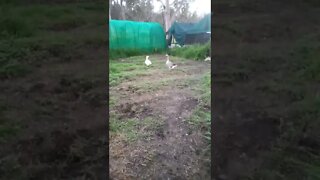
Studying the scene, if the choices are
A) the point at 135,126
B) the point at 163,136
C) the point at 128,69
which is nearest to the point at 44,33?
the point at 128,69

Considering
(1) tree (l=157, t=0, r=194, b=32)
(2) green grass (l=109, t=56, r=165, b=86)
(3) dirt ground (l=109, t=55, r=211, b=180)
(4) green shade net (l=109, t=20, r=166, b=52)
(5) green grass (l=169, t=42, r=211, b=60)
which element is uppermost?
(1) tree (l=157, t=0, r=194, b=32)

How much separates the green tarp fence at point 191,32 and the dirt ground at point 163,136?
0.20 m

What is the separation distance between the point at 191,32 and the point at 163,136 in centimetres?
87

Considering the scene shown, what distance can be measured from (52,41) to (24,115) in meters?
0.49

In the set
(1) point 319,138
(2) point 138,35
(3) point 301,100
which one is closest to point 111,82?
(2) point 138,35

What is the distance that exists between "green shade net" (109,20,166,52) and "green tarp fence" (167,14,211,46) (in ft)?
0.33

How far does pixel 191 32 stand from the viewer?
2750 millimetres

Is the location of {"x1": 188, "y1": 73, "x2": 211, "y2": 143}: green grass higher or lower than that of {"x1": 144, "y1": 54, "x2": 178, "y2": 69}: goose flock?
lower

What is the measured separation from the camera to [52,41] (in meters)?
2.17

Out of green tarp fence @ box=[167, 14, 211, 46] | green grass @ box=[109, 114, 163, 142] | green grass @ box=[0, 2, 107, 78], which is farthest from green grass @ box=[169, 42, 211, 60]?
green grass @ box=[0, 2, 107, 78]

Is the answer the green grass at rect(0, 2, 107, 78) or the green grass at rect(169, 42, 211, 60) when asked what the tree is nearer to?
the green grass at rect(169, 42, 211, 60)

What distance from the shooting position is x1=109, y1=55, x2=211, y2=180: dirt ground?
2.37 m

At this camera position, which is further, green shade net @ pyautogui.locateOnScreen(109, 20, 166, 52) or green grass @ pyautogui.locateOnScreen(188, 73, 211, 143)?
green shade net @ pyautogui.locateOnScreen(109, 20, 166, 52)

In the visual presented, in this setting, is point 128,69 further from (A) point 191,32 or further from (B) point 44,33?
(B) point 44,33
